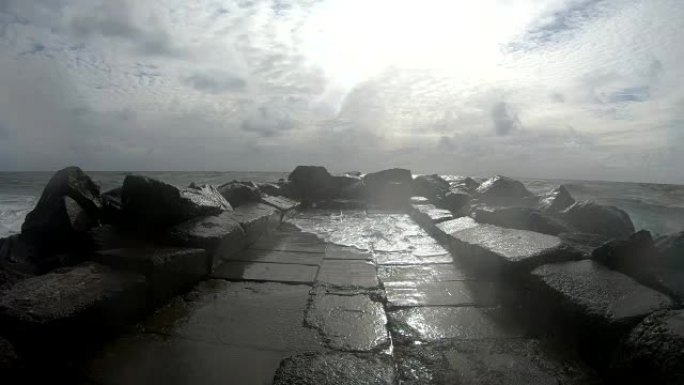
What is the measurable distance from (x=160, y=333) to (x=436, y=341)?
1810mm

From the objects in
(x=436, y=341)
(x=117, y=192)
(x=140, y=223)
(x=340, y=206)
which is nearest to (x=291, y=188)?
(x=340, y=206)

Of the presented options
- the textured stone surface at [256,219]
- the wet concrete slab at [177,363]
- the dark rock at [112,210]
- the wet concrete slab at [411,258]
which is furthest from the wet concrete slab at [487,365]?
the dark rock at [112,210]

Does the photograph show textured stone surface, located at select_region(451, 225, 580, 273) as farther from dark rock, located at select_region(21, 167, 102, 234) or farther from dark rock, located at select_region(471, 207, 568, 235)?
dark rock, located at select_region(21, 167, 102, 234)

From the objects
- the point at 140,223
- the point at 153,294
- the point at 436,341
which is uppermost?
the point at 140,223

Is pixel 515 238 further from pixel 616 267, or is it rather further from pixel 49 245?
pixel 49 245

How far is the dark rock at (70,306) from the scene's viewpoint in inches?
73.0

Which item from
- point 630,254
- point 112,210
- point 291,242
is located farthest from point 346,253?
point 630,254

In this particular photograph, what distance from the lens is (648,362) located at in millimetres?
1611

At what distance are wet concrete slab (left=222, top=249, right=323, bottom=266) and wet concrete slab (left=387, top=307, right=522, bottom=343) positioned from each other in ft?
4.91

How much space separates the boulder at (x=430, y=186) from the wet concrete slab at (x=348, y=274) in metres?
4.60

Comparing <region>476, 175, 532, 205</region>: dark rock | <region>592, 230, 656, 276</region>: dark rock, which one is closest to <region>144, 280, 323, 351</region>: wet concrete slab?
<region>592, 230, 656, 276</region>: dark rock

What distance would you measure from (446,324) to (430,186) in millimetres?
6925

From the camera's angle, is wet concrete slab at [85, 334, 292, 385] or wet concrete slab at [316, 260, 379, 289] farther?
wet concrete slab at [316, 260, 379, 289]

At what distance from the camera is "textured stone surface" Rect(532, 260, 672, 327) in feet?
6.31
